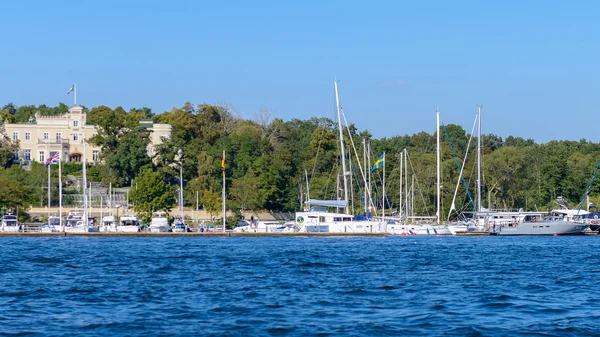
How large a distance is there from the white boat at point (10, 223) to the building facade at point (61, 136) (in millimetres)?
31727

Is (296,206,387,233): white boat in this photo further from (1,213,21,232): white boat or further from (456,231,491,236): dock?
(1,213,21,232): white boat

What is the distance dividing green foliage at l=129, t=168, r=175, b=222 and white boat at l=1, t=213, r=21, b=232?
1150cm

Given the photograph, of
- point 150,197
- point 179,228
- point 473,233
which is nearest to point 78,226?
point 179,228

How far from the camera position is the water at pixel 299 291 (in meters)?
27.3

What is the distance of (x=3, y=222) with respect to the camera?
81688 millimetres

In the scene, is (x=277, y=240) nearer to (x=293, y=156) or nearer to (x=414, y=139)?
(x=293, y=156)

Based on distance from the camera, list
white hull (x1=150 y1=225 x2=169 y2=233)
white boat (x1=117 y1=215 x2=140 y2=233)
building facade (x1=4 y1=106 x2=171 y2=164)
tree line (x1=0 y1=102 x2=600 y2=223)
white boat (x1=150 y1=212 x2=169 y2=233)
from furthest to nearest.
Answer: building facade (x1=4 y1=106 x2=171 y2=164)
tree line (x1=0 y1=102 x2=600 y2=223)
white boat (x1=150 y1=212 x2=169 y2=233)
white hull (x1=150 y1=225 x2=169 y2=233)
white boat (x1=117 y1=215 x2=140 y2=233)

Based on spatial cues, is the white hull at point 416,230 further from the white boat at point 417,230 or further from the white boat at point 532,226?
the white boat at point 532,226

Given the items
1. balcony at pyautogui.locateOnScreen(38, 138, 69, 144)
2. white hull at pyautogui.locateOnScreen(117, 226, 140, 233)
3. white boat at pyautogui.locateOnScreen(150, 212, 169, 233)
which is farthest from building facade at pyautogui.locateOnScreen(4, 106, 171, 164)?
white hull at pyautogui.locateOnScreen(117, 226, 140, 233)

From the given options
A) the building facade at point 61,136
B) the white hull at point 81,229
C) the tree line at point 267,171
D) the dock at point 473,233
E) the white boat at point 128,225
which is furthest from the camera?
the building facade at point 61,136

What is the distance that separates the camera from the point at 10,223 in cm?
8438

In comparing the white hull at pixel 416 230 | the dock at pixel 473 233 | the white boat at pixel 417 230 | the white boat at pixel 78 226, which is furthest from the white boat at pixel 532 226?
the white boat at pixel 78 226

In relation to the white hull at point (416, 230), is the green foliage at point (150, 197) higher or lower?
higher

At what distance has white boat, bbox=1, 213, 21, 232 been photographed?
79.7 metres
